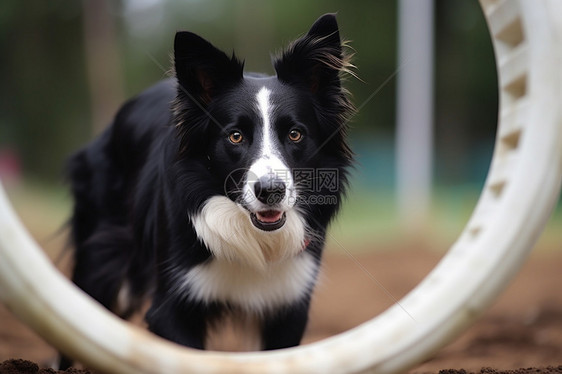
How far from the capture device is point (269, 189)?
289 cm

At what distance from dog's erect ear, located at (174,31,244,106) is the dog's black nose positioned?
2.06ft

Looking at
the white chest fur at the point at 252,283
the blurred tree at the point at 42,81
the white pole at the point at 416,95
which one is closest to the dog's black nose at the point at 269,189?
the white chest fur at the point at 252,283

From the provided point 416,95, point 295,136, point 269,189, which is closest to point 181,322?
point 269,189

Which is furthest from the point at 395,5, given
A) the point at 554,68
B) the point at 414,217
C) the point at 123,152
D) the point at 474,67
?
the point at 554,68

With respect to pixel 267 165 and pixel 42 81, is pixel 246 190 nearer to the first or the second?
pixel 267 165

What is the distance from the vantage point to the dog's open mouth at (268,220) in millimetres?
3078

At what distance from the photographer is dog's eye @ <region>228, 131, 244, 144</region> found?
3.17 m

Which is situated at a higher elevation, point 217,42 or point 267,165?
point 217,42

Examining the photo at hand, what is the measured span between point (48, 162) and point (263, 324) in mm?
18012

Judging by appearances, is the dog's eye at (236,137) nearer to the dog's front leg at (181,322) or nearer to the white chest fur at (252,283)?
the white chest fur at (252,283)

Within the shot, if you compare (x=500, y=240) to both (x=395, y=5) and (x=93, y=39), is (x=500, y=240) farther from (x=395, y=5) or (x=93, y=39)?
(x=93, y=39)

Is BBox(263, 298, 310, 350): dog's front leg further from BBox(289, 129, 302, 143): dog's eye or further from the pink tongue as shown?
BBox(289, 129, 302, 143): dog's eye

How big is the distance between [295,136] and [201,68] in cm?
57

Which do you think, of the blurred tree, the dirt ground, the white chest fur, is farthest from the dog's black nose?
the blurred tree
